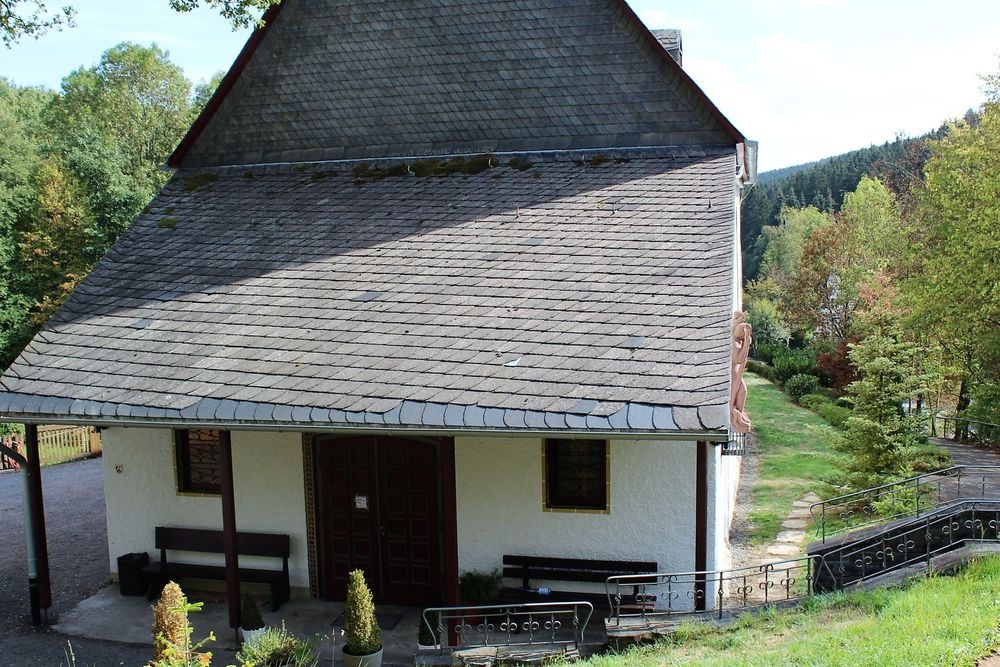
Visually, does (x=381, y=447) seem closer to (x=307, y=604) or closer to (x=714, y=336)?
(x=307, y=604)

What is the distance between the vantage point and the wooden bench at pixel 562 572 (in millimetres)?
9438

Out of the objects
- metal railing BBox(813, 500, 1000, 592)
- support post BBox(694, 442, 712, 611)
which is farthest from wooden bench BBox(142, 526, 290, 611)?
metal railing BBox(813, 500, 1000, 592)

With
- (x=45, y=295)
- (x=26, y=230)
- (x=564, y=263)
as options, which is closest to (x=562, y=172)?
(x=564, y=263)

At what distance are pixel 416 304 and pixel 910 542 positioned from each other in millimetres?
6421

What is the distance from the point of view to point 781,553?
11711 millimetres

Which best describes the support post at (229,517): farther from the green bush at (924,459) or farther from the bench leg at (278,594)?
the green bush at (924,459)

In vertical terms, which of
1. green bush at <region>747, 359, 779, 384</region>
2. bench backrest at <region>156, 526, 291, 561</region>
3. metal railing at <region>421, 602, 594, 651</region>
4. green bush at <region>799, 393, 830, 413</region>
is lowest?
green bush at <region>747, 359, 779, 384</region>

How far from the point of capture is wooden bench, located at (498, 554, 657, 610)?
31.0 ft

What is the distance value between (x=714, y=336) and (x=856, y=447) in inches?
270

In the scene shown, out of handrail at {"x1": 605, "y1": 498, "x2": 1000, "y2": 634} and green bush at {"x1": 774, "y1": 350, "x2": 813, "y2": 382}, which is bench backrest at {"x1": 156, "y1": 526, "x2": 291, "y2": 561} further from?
green bush at {"x1": 774, "y1": 350, "x2": 813, "y2": 382}

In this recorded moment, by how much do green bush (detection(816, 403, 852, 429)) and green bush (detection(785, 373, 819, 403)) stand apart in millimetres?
3586

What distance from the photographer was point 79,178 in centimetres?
3462

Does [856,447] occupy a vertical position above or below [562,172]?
below

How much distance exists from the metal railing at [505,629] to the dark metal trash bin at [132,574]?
15.2 ft
